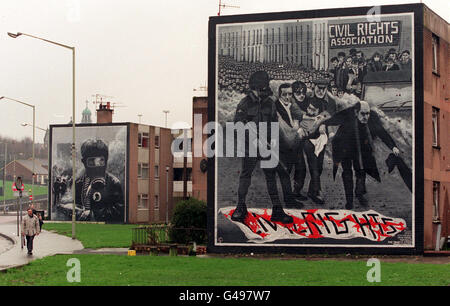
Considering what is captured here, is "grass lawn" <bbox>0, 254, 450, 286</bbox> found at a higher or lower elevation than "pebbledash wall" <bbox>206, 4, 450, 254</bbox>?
lower

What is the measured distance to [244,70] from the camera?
3284cm

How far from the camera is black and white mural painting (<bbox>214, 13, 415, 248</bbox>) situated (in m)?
31.4

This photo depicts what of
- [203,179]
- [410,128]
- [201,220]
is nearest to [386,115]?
[410,128]

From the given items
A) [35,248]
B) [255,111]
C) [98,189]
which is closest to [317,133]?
[255,111]

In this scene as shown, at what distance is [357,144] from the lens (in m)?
31.7

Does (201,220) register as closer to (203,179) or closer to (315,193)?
(315,193)

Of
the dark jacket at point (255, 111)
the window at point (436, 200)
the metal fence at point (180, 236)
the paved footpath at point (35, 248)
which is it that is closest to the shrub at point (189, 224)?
the metal fence at point (180, 236)

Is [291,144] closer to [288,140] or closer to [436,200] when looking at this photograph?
[288,140]

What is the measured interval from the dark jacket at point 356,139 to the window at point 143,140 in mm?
45597

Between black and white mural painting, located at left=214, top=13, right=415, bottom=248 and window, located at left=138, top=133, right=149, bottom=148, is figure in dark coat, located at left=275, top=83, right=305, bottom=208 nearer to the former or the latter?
black and white mural painting, located at left=214, top=13, right=415, bottom=248

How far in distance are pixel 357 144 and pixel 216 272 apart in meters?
10.3

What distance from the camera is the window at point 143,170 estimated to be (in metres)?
76.0

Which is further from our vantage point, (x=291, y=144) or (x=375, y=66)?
(x=291, y=144)

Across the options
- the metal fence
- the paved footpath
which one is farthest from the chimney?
the metal fence
